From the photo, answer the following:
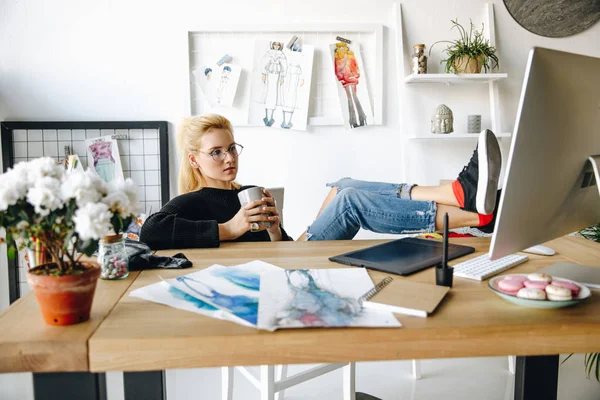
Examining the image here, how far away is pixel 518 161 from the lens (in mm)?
746

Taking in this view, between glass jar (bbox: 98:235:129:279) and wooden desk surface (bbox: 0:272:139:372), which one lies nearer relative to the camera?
wooden desk surface (bbox: 0:272:139:372)

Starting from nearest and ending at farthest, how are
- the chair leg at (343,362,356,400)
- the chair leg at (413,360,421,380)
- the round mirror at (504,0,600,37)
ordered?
the chair leg at (343,362,356,400) < the chair leg at (413,360,421,380) < the round mirror at (504,0,600,37)

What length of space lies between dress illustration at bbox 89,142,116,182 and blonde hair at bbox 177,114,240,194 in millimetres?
871

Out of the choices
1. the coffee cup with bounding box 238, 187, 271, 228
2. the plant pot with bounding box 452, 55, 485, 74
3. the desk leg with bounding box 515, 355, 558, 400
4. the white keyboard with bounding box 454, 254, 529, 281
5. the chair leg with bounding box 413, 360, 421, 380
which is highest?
the plant pot with bounding box 452, 55, 485, 74

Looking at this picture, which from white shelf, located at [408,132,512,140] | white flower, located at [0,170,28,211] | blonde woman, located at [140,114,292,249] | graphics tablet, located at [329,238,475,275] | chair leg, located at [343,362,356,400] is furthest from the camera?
white shelf, located at [408,132,512,140]

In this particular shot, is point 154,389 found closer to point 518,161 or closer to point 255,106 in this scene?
point 518,161

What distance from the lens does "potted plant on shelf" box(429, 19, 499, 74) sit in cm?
255

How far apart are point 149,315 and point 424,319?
0.43 m

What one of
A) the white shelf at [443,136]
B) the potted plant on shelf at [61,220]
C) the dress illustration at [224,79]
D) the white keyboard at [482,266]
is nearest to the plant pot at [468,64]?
the white shelf at [443,136]

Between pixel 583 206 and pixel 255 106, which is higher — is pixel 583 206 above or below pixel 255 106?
below

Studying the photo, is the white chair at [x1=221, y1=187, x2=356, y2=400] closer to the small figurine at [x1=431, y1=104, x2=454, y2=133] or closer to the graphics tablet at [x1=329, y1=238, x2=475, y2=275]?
the graphics tablet at [x1=329, y1=238, x2=475, y2=275]

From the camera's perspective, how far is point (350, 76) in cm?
265

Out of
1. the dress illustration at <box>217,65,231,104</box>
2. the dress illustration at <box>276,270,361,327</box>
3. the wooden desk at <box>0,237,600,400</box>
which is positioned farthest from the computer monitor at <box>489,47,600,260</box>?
the dress illustration at <box>217,65,231,104</box>

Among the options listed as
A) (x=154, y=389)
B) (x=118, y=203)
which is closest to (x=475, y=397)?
(x=154, y=389)
